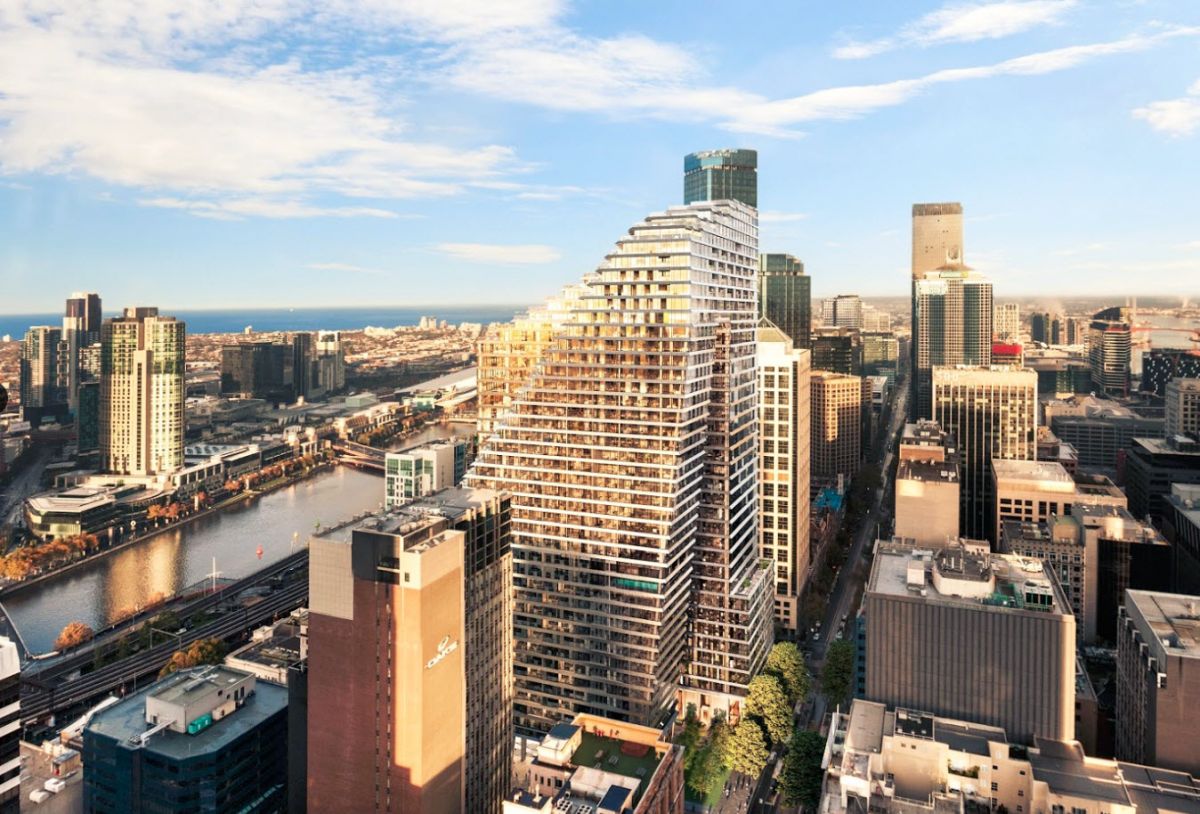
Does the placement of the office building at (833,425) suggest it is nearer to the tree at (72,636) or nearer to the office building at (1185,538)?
the office building at (1185,538)

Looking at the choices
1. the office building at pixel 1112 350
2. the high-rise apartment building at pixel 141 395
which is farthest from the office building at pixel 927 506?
the high-rise apartment building at pixel 141 395

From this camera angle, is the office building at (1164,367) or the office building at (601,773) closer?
the office building at (601,773)

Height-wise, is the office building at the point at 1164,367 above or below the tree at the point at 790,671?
above

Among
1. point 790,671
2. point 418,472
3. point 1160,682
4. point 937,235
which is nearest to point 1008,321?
point 937,235

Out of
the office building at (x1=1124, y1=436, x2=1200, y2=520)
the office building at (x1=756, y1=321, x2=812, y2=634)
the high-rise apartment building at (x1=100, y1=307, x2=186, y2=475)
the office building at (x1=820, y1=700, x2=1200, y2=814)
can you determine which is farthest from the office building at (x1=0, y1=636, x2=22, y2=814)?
the office building at (x1=1124, y1=436, x2=1200, y2=520)

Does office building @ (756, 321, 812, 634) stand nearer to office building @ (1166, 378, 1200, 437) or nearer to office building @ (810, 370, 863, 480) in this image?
office building @ (810, 370, 863, 480)
